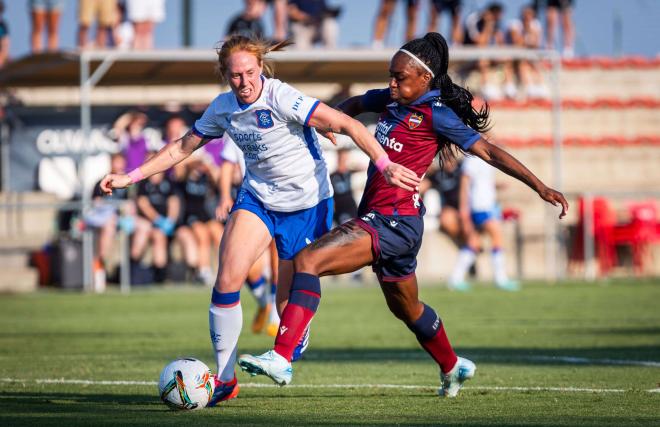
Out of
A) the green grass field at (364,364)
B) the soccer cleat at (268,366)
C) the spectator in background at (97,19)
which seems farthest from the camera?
the spectator in background at (97,19)

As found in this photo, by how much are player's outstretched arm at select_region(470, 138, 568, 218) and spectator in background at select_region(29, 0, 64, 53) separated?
17.4m

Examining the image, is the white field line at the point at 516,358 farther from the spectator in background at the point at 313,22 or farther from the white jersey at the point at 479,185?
the spectator in background at the point at 313,22

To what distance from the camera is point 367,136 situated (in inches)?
278

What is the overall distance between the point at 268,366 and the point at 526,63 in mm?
21120

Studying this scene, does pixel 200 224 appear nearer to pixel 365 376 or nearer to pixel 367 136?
pixel 365 376

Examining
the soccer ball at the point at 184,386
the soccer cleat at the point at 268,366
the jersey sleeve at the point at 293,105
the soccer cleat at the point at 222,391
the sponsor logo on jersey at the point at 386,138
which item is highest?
the jersey sleeve at the point at 293,105

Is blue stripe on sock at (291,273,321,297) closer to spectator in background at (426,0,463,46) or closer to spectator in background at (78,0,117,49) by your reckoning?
spectator in background at (78,0,117,49)

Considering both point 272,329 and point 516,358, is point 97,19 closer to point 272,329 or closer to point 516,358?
point 272,329

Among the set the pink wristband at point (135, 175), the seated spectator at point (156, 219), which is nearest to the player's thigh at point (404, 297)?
the pink wristband at point (135, 175)

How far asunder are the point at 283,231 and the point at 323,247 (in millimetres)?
642

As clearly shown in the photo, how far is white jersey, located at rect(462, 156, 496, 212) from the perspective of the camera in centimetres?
2047

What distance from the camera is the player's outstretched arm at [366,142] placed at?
6852 millimetres

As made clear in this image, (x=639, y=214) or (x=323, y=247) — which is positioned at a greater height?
(x=323, y=247)

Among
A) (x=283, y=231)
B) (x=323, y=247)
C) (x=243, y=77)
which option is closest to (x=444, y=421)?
(x=323, y=247)
